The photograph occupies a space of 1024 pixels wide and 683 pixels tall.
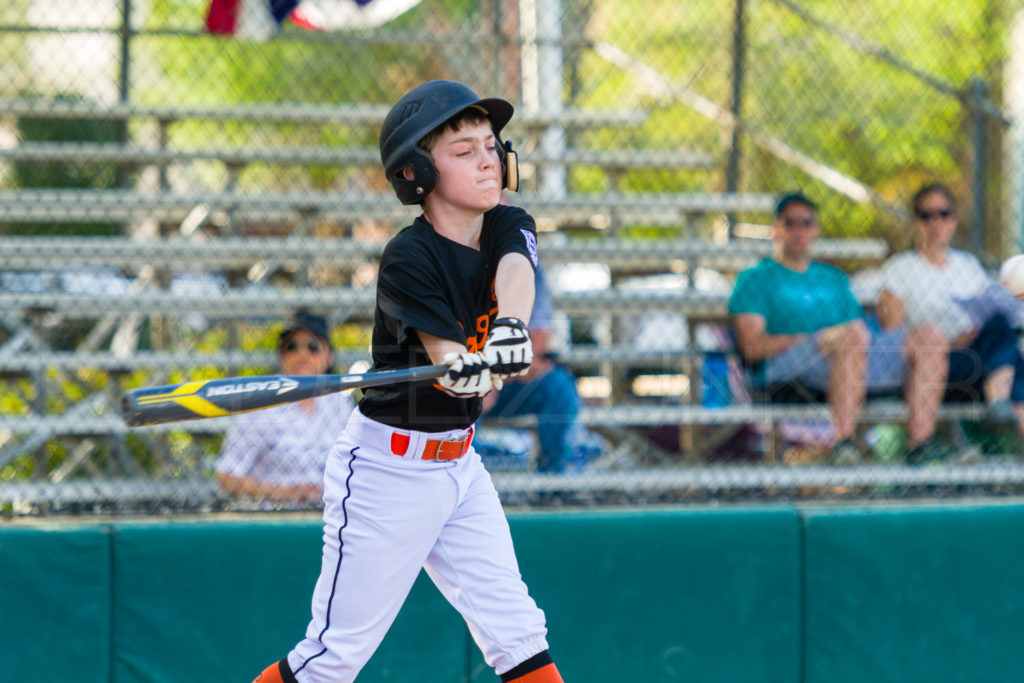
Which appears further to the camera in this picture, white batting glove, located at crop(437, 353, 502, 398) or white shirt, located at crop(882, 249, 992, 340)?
white shirt, located at crop(882, 249, 992, 340)

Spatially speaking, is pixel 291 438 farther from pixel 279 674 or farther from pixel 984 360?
pixel 984 360

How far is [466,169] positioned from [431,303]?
31cm

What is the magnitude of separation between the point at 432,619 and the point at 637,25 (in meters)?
3.69

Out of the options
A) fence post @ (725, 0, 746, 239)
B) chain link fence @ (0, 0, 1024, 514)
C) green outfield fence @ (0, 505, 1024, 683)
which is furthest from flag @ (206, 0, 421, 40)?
green outfield fence @ (0, 505, 1024, 683)

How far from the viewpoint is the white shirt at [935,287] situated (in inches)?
165

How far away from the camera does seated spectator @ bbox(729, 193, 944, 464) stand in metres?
3.96

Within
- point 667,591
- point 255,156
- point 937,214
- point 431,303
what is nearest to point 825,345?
point 937,214

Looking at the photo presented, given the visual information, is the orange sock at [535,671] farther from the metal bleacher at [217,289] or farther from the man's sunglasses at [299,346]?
the man's sunglasses at [299,346]

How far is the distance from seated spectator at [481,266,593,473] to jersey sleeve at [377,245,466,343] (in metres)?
1.48

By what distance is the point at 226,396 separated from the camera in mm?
2176

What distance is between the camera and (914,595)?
315 centimetres

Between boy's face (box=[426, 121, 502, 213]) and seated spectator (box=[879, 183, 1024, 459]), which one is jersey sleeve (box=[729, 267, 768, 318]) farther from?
boy's face (box=[426, 121, 502, 213])

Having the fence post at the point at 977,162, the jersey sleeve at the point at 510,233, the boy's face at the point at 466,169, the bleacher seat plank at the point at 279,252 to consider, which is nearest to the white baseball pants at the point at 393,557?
the jersey sleeve at the point at 510,233

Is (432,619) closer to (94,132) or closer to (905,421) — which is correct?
(905,421)
